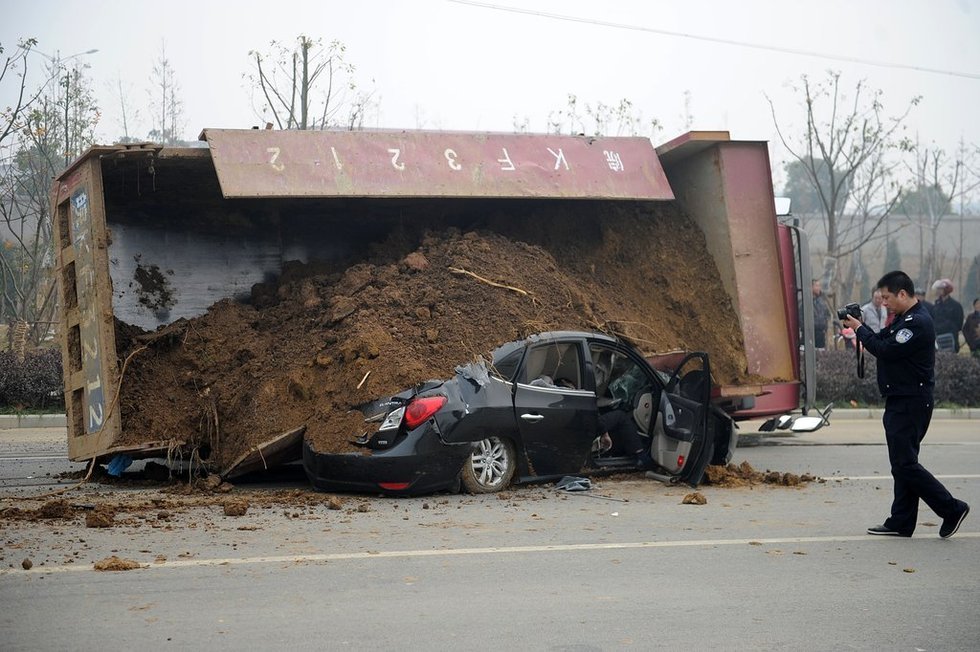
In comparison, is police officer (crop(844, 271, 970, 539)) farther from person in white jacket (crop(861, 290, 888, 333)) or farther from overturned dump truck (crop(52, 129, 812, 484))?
person in white jacket (crop(861, 290, 888, 333))

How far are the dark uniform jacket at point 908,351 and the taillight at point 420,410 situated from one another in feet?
10.4

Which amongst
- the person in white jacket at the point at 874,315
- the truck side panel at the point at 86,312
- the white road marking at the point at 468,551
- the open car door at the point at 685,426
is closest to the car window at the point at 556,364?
the open car door at the point at 685,426

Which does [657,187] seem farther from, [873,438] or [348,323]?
[873,438]

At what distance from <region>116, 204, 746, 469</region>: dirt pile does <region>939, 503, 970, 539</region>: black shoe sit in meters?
3.61

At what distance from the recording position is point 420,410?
8.05 meters

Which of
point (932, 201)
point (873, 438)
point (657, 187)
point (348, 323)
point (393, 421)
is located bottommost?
point (873, 438)

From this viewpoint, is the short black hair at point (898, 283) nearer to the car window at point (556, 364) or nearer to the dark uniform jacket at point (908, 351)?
the dark uniform jacket at point (908, 351)

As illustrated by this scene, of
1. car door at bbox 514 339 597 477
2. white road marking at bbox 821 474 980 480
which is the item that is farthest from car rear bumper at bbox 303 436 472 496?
white road marking at bbox 821 474 980 480

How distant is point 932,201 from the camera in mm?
40844

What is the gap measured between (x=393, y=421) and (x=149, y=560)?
8.01ft

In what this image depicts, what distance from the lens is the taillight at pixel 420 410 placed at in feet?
26.3

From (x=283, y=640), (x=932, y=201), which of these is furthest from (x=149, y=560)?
(x=932, y=201)

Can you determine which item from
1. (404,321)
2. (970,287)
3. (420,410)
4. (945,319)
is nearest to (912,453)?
(420,410)

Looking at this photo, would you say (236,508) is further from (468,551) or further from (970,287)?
(970,287)
